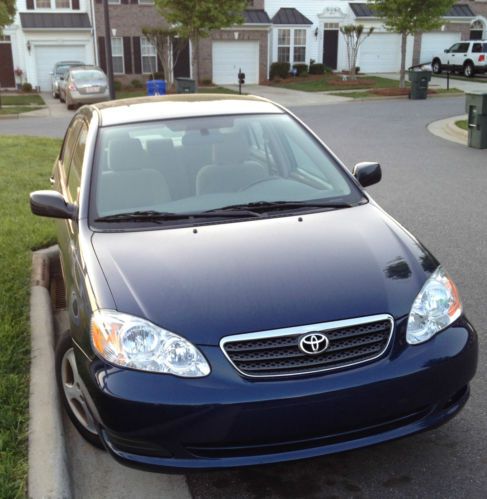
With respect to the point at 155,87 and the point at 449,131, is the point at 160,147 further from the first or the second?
the point at 155,87

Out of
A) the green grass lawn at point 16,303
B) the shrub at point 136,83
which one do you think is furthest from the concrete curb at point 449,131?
the shrub at point 136,83

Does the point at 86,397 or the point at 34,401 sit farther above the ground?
the point at 86,397

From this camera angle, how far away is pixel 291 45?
3728cm

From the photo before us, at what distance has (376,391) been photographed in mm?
2770

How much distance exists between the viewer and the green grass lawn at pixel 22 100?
87.7ft

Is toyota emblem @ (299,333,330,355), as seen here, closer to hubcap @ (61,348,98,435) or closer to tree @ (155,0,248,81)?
hubcap @ (61,348,98,435)

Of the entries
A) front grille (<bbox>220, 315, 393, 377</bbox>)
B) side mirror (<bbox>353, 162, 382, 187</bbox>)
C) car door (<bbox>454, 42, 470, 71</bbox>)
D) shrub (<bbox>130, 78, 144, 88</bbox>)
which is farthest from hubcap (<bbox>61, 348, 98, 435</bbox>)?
car door (<bbox>454, 42, 470, 71</bbox>)

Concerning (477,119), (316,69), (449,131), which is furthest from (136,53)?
(477,119)

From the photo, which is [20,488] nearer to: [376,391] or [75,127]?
[376,391]

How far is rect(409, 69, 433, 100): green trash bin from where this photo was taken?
24578 millimetres

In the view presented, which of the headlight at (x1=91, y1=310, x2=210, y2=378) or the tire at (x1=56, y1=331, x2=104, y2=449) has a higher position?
the headlight at (x1=91, y1=310, x2=210, y2=378)

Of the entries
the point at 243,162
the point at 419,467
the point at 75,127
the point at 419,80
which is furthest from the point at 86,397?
the point at 419,80

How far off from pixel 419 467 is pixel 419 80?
2342 centimetres

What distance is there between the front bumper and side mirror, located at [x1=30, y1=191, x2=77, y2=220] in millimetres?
1264
